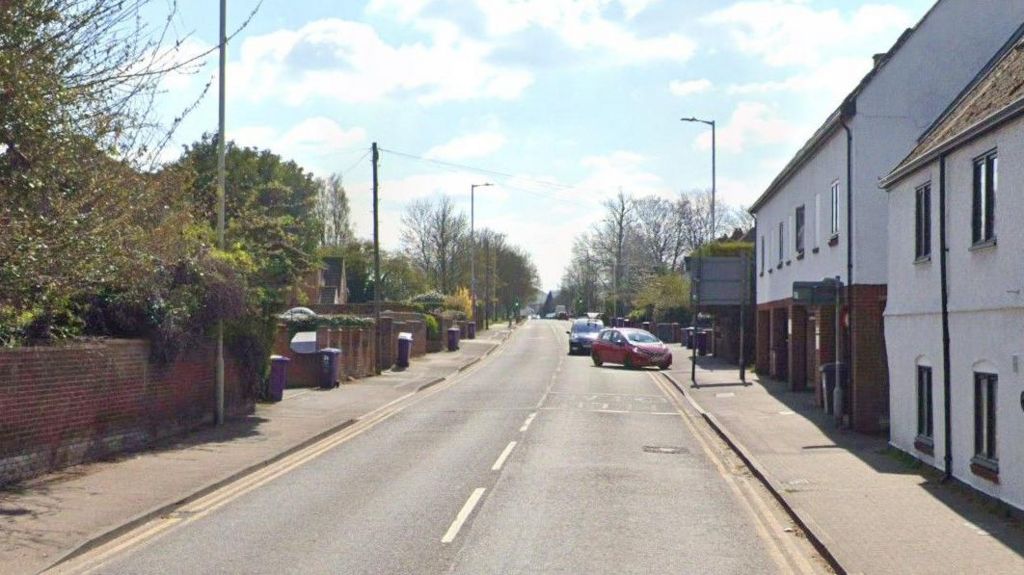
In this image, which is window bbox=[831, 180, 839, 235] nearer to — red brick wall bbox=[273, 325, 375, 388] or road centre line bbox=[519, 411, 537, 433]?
road centre line bbox=[519, 411, 537, 433]

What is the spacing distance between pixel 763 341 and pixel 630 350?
7.39 m

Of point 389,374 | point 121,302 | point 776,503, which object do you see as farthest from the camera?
point 389,374

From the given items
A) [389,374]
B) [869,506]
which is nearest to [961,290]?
[869,506]

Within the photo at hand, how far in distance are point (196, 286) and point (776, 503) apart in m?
10.8

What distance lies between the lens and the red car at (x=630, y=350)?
44.0 m

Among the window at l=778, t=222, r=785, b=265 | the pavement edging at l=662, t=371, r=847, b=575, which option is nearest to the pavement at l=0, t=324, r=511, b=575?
the pavement edging at l=662, t=371, r=847, b=575

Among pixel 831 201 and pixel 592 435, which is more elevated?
pixel 831 201

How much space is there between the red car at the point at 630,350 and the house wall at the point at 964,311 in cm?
2501

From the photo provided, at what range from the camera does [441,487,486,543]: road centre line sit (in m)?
11.6

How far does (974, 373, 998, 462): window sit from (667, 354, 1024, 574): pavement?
1.82 feet

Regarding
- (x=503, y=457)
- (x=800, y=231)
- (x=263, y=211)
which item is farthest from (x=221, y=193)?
(x=263, y=211)

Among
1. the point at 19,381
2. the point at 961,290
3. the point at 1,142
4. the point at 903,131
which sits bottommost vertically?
the point at 19,381

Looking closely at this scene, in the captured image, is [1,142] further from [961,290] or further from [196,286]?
[961,290]

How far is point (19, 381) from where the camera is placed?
14.4 metres
